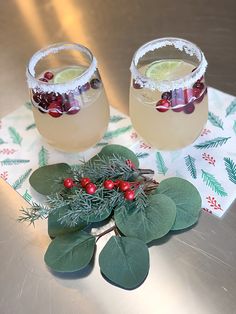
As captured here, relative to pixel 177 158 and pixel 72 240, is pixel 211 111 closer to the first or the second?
pixel 177 158

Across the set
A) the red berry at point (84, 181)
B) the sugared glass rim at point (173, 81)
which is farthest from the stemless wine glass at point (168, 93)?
the red berry at point (84, 181)

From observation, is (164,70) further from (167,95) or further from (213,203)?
(213,203)

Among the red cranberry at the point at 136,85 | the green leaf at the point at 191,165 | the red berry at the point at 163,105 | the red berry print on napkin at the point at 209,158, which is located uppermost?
the red cranberry at the point at 136,85

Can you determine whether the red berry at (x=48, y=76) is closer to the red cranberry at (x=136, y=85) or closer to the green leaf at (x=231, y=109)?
the red cranberry at (x=136, y=85)

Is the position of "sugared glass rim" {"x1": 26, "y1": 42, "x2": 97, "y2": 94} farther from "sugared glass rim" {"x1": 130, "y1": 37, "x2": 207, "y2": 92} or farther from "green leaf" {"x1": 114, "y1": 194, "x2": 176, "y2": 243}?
"green leaf" {"x1": 114, "y1": 194, "x2": 176, "y2": 243}

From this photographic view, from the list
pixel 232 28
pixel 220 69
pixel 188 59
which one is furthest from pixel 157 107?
pixel 232 28

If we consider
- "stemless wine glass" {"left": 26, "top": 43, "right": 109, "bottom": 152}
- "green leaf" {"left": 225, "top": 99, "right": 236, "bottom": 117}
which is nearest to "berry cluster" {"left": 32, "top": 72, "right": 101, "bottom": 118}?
"stemless wine glass" {"left": 26, "top": 43, "right": 109, "bottom": 152}
